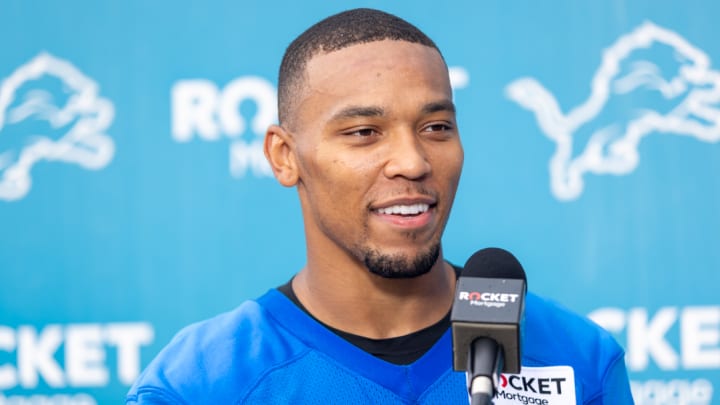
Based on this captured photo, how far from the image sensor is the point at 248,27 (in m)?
2.39

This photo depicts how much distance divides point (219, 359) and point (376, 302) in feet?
0.81

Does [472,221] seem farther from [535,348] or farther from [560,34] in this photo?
[535,348]

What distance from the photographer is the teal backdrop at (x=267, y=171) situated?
2.36 meters

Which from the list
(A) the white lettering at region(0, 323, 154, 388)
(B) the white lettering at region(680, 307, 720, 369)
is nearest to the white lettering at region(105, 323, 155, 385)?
(A) the white lettering at region(0, 323, 154, 388)

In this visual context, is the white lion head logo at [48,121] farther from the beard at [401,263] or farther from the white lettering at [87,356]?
the beard at [401,263]

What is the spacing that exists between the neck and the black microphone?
430 millimetres

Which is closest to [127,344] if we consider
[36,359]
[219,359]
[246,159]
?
[36,359]

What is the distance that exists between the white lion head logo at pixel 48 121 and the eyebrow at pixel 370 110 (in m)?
1.20

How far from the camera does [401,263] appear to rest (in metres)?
1.33

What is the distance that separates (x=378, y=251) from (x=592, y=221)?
118cm

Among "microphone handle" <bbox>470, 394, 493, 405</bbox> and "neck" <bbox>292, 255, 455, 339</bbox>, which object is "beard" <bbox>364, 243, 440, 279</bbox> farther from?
"microphone handle" <bbox>470, 394, 493, 405</bbox>

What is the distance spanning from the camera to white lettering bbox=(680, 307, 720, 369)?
2.36 m

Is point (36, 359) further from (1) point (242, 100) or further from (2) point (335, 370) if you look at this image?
(2) point (335, 370)

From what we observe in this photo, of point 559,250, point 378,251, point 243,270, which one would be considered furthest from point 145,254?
point 378,251
